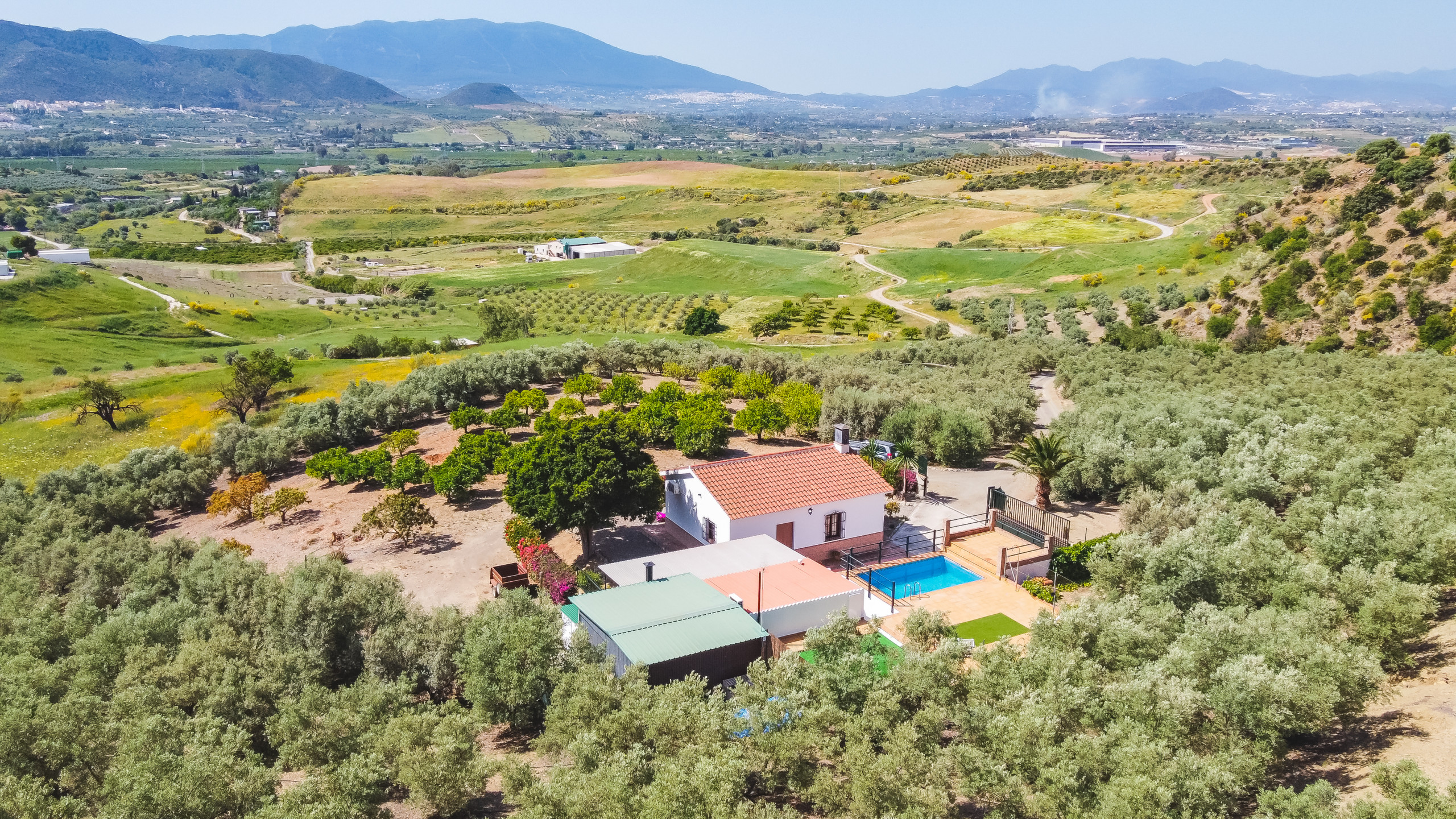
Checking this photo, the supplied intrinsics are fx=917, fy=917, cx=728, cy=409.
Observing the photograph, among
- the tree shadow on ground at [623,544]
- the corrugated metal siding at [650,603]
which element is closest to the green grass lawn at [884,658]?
the corrugated metal siding at [650,603]

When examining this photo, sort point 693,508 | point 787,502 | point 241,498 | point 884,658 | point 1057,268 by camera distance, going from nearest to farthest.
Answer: point 884,658 < point 787,502 < point 693,508 < point 241,498 < point 1057,268

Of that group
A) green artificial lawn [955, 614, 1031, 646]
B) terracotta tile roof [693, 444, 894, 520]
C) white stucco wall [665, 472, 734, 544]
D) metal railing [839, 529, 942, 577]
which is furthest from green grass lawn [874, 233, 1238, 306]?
green artificial lawn [955, 614, 1031, 646]

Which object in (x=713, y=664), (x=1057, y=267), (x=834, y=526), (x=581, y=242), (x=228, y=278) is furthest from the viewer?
(x=581, y=242)

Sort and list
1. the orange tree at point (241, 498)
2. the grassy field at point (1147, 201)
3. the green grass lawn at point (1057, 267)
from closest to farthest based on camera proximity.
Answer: the orange tree at point (241, 498), the green grass lawn at point (1057, 267), the grassy field at point (1147, 201)

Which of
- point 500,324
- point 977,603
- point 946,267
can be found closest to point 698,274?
point 946,267

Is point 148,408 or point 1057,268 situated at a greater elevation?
point 1057,268

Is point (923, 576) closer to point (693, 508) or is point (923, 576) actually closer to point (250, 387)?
point (693, 508)

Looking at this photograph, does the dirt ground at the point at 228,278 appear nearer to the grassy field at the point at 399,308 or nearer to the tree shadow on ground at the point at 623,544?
the grassy field at the point at 399,308

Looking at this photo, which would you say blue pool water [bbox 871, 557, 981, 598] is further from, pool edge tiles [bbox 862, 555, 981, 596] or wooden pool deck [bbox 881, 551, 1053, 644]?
wooden pool deck [bbox 881, 551, 1053, 644]
